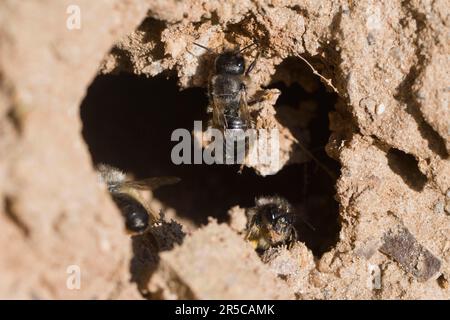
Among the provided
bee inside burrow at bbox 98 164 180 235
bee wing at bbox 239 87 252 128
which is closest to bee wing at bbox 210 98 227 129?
bee wing at bbox 239 87 252 128

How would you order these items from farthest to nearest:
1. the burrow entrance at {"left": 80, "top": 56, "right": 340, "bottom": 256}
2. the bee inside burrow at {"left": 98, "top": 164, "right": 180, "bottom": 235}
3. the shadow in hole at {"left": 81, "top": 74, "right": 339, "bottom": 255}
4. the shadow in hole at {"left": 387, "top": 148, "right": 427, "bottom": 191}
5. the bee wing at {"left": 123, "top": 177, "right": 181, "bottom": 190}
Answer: the shadow in hole at {"left": 81, "top": 74, "right": 339, "bottom": 255} → the burrow entrance at {"left": 80, "top": 56, "right": 340, "bottom": 256} → the bee wing at {"left": 123, "top": 177, "right": 181, "bottom": 190} → the bee inside burrow at {"left": 98, "top": 164, "right": 180, "bottom": 235} → the shadow in hole at {"left": 387, "top": 148, "right": 427, "bottom": 191}

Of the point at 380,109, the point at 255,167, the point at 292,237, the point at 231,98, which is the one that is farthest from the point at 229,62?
the point at 292,237

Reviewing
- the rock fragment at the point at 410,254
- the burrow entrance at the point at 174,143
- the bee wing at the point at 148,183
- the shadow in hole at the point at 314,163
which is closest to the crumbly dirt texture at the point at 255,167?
the rock fragment at the point at 410,254

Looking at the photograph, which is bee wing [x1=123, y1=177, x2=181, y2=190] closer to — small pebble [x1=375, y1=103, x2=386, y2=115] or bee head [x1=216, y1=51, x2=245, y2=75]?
bee head [x1=216, y1=51, x2=245, y2=75]

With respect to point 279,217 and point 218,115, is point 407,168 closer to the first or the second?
point 279,217

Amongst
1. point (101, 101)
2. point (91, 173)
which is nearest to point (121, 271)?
point (91, 173)
